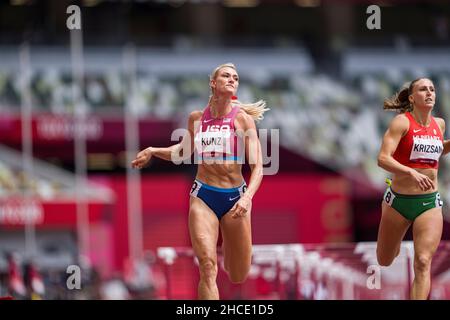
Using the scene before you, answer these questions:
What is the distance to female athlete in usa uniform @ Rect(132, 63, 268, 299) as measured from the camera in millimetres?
10188

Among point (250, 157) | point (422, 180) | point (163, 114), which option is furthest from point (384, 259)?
point (163, 114)

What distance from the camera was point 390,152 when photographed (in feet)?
33.7

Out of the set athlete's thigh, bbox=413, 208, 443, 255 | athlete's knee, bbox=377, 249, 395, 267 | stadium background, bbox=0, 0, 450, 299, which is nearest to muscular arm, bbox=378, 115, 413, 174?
athlete's thigh, bbox=413, 208, 443, 255

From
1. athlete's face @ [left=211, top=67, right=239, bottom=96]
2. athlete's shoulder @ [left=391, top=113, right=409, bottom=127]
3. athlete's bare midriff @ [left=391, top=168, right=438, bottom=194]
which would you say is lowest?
athlete's bare midriff @ [left=391, top=168, right=438, bottom=194]

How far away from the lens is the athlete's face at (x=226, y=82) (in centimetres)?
1018

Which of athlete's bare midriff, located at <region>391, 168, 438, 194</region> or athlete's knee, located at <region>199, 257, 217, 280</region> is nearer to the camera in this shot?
athlete's knee, located at <region>199, 257, 217, 280</region>

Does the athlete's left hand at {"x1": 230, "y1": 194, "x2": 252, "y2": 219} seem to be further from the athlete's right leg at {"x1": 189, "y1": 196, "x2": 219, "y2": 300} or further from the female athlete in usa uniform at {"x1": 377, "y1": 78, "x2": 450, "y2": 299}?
the female athlete in usa uniform at {"x1": 377, "y1": 78, "x2": 450, "y2": 299}

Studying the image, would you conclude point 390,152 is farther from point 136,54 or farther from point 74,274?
point 136,54

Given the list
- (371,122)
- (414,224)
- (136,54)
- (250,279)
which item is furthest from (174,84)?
(414,224)

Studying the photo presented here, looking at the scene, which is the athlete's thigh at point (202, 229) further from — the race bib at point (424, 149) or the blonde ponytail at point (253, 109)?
the race bib at point (424, 149)

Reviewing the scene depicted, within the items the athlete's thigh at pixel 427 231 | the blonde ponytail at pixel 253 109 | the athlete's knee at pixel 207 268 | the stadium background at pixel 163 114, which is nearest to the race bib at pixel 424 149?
the athlete's thigh at pixel 427 231

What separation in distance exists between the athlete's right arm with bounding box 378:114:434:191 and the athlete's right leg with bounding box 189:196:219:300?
1452 millimetres

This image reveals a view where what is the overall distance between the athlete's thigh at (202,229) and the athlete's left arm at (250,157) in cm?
22
